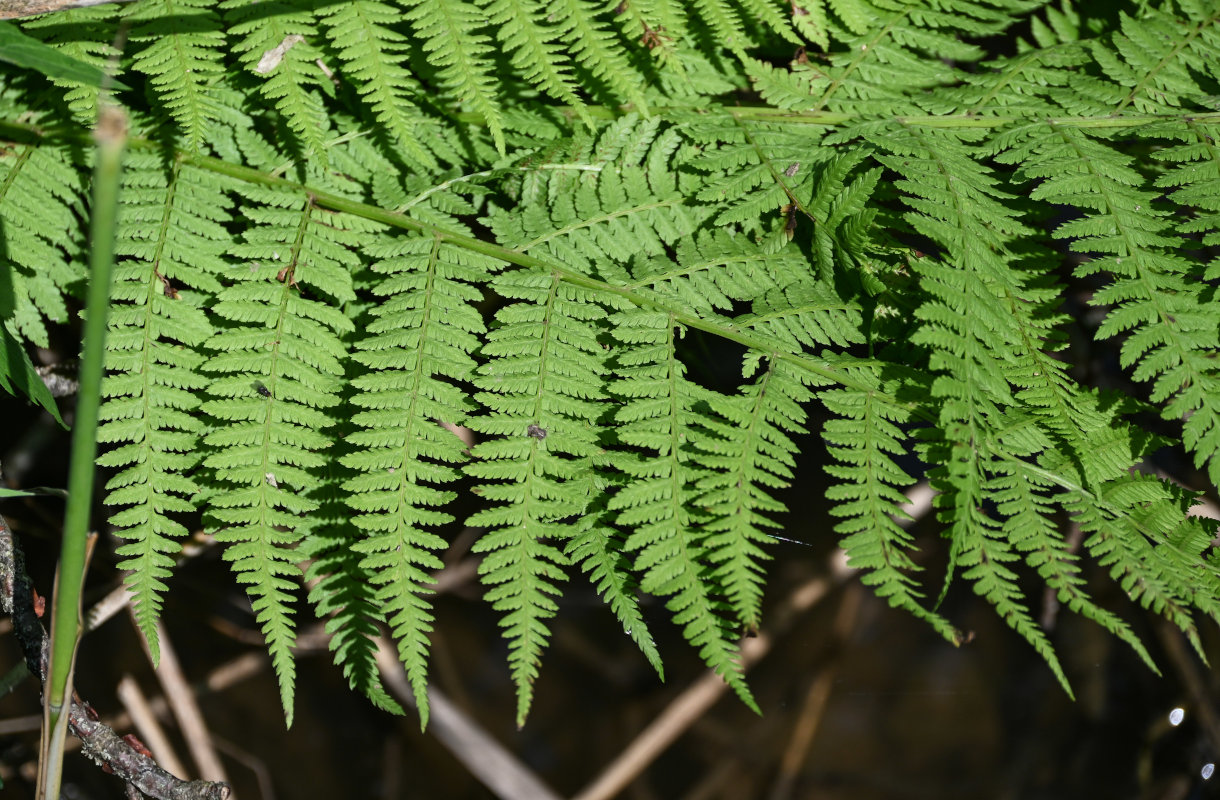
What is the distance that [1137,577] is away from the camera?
1368 millimetres

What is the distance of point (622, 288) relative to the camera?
5.43ft

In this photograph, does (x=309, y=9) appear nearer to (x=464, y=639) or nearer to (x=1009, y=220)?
(x=1009, y=220)

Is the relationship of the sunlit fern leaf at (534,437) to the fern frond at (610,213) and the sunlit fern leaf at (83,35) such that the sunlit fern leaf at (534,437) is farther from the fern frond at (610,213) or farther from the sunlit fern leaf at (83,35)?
the sunlit fern leaf at (83,35)

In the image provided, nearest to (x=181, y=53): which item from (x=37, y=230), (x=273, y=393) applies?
(x=37, y=230)

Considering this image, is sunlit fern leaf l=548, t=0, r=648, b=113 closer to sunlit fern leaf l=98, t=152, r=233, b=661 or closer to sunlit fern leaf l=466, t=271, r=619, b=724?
sunlit fern leaf l=466, t=271, r=619, b=724

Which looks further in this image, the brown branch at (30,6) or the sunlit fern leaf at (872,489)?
the brown branch at (30,6)

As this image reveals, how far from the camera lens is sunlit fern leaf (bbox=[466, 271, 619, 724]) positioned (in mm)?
1446

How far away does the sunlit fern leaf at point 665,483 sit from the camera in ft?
4.51

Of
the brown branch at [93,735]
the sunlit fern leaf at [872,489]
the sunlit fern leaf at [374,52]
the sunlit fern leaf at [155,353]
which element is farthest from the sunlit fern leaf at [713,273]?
the brown branch at [93,735]

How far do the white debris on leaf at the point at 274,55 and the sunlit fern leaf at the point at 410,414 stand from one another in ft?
1.33

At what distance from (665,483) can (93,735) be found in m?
1.32

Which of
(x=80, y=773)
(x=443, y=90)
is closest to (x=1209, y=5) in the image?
(x=443, y=90)

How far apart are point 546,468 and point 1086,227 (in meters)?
1.11

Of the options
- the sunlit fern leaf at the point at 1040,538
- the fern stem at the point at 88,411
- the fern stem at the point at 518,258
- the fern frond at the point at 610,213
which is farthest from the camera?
the fern frond at the point at 610,213
